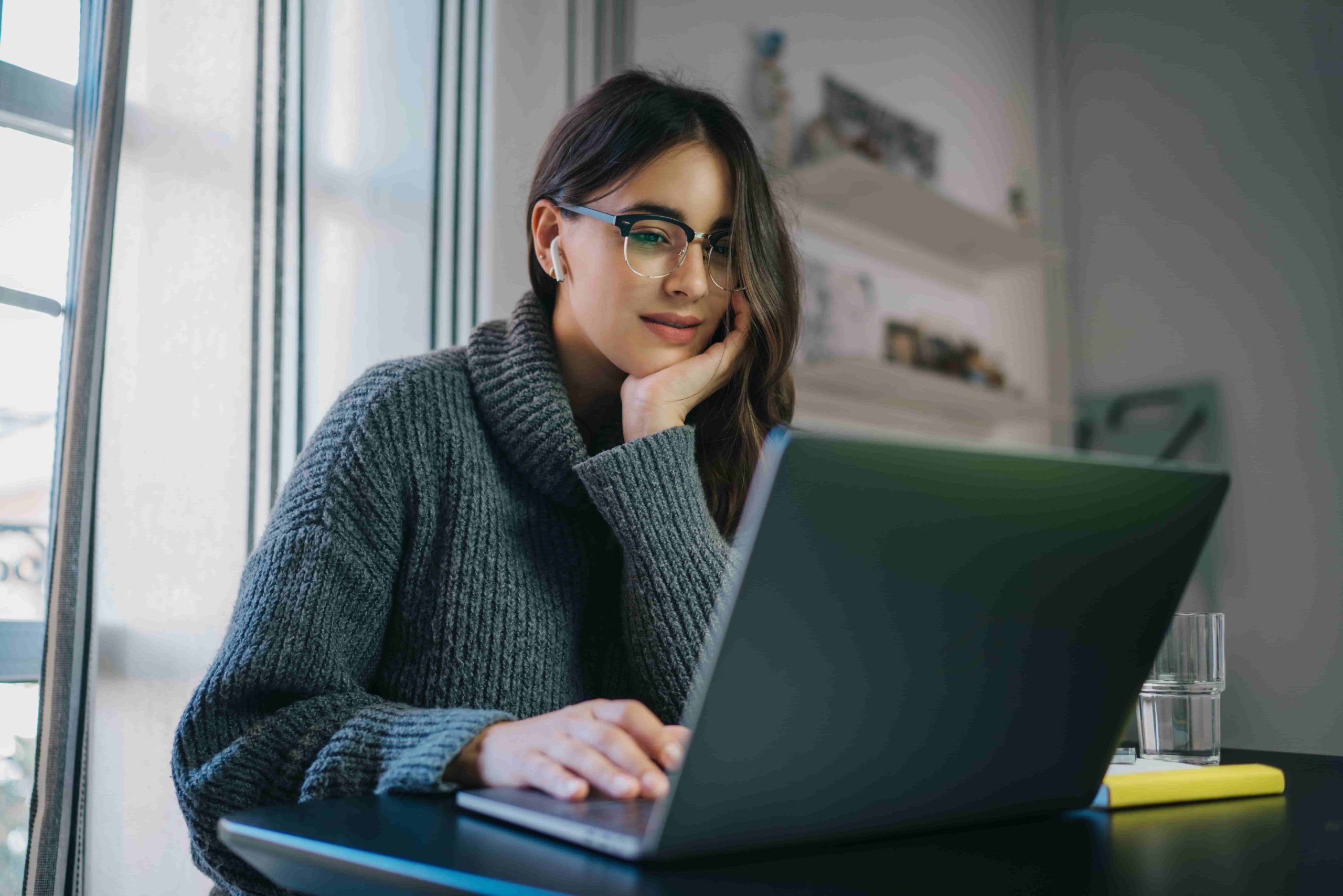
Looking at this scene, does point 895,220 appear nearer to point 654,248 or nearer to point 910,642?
point 654,248

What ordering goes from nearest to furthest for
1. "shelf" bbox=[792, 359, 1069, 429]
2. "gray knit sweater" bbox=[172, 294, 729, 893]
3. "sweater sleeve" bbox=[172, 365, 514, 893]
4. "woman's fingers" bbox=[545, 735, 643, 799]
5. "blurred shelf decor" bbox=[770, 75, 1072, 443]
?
"woman's fingers" bbox=[545, 735, 643, 799] → "sweater sleeve" bbox=[172, 365, 514, 893] → "gray knit sweater" bbox=[172, 294, 729, 893] → "shelf" bbox=[792, 359, 1069, 429] → "blurred shelf decor" bbox=[770, 75, 1072, 443]

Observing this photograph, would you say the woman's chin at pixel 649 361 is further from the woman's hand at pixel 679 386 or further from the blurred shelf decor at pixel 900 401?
the blurred shelf decor at pixel 900 401

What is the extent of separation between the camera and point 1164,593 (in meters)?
0.58

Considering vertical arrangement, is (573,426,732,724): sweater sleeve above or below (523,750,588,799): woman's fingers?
above

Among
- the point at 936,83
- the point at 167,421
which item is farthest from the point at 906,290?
the point at 167,421

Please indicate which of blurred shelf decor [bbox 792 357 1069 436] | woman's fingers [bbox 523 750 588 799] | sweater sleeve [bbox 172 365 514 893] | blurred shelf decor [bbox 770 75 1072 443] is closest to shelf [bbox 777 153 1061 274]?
blurred shelf decor [bbox 770 75 1072 443]

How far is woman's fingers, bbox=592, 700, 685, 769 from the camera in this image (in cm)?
61

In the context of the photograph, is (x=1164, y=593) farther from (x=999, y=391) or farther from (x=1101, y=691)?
(x=999, y=391)

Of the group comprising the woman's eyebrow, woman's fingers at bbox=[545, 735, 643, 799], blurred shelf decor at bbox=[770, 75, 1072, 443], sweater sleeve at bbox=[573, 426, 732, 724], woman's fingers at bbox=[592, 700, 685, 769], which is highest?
blurred shelf decor at bbox=[770, 75, 1072, 443]

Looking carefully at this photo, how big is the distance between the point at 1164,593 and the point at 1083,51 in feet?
11.7

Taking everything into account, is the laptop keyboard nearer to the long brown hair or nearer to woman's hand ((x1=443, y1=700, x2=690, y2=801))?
woman's hand ((x1=443, y1=700, x2=690, y2=801))

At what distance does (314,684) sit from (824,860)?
20.4 inches

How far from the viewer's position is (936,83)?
3225 millimetres

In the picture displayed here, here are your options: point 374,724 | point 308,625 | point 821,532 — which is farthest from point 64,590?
point 821,532
